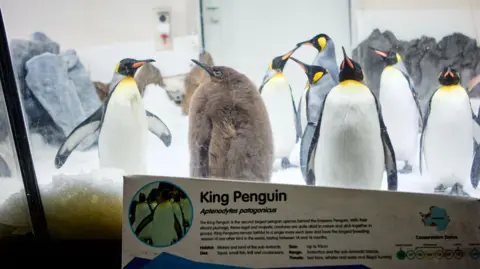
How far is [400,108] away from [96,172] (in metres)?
Result: 0.80

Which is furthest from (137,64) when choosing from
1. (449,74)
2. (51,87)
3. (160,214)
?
(449,74)

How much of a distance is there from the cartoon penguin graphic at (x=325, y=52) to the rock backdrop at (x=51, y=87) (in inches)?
22.6

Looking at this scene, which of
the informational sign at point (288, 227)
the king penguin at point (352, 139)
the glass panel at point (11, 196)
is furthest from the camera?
the glass panel at point (11, 196)

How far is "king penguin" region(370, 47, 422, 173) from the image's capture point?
1.21 m

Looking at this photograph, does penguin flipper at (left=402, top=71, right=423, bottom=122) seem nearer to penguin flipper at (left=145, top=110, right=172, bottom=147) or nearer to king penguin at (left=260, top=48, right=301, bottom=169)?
king penguin at (left=260, top=48, right=301, bottom=169)

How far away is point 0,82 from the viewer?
3.98ft

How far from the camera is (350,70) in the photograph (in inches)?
46.6

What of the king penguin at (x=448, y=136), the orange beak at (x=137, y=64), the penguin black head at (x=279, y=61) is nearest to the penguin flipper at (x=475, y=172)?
the king penguin at (x=448, y=136)

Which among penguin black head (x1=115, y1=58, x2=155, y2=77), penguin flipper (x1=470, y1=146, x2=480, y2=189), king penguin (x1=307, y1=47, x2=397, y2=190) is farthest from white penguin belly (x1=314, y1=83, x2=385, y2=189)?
penguin black head (x1=115, y1=58, x2=155, y2=77)

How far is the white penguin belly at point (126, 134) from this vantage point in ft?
4.14

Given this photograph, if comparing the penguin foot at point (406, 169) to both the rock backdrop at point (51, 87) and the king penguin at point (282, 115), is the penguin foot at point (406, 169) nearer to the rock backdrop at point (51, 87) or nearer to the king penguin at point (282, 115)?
the king penguin at point (282, 115)

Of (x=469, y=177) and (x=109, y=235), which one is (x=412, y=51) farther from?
(x=109, y=235)

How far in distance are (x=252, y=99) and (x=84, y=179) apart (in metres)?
0.49

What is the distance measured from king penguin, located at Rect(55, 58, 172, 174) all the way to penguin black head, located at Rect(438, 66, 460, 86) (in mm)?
704
